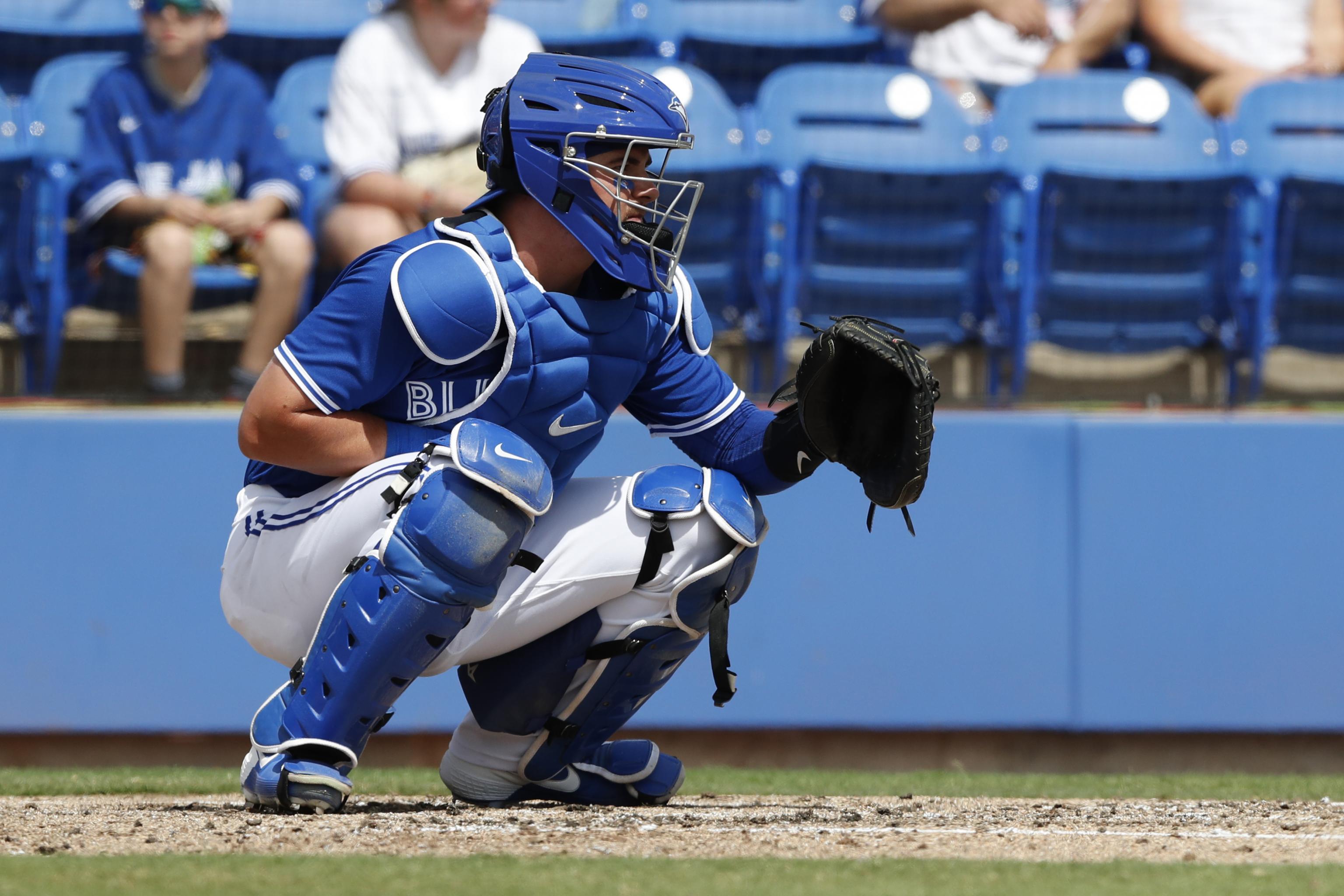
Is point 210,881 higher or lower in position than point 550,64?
lower

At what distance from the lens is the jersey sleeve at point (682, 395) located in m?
3.21

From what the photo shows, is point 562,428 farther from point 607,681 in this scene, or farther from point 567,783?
point 567,783

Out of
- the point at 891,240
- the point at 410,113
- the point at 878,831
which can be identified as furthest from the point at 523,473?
the point at 410,113

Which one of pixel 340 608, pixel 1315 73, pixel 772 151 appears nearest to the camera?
pixel 340 608

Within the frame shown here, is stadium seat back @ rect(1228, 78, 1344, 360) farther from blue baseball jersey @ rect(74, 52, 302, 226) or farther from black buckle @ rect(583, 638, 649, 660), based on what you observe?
blue baseball jersey @ rect(74, 52, 302, 226)

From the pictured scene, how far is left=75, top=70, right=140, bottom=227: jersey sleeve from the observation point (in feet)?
15.3

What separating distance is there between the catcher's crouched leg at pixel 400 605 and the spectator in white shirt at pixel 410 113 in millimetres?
2013

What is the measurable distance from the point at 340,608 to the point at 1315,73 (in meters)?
4.72

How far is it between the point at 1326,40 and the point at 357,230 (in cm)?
380

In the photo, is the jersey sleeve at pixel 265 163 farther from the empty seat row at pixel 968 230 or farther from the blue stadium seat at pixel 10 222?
the blue stadium seat at pixel 10 222

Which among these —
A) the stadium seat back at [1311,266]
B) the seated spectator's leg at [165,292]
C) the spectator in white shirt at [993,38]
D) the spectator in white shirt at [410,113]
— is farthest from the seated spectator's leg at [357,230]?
the stadium seat back at [1311,266]

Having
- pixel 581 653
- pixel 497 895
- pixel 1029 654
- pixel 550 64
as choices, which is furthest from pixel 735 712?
pixel 497 895

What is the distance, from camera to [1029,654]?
164 inches

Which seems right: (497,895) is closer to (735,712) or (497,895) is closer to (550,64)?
(550,64)
